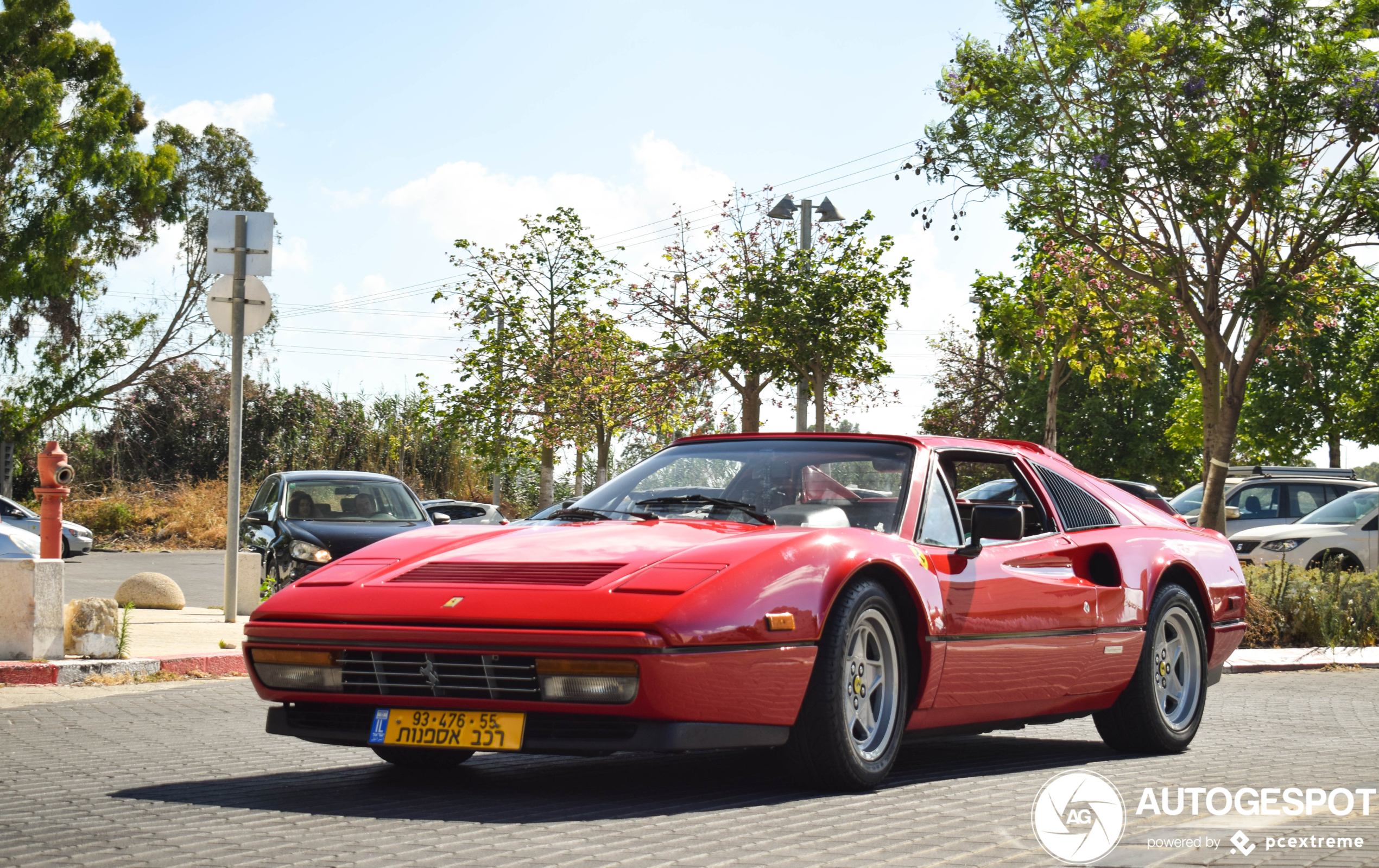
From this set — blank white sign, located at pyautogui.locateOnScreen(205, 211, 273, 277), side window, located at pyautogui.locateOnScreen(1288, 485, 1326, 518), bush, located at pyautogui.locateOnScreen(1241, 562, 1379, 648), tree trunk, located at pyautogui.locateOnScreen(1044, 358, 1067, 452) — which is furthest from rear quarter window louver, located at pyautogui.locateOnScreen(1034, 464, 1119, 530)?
tree trunk, located at pyautogui.locateOnScreen(1044, 358, 1067, 452)

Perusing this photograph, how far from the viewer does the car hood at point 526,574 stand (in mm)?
4941

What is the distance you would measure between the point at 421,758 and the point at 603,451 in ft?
81.4

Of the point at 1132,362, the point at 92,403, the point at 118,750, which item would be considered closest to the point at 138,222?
the point at 92,403

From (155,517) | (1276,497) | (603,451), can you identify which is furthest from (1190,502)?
(155,517)

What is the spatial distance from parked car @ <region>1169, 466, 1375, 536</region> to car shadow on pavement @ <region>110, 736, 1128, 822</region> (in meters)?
17.3

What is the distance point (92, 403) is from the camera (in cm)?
3738

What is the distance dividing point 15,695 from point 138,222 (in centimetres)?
3054

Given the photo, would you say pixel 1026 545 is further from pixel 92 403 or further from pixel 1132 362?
pixel 92 403

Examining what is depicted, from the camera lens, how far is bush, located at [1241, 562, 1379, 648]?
15.5 m

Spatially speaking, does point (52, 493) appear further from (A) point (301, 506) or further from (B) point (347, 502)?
(B) point (347, 502)

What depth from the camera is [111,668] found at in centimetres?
1027

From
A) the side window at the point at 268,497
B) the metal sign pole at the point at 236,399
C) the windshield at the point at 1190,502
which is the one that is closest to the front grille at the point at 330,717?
the metal sign pole at the point at 236,399

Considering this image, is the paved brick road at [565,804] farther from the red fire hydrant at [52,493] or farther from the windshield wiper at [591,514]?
the red fire hydrant at [52,493]

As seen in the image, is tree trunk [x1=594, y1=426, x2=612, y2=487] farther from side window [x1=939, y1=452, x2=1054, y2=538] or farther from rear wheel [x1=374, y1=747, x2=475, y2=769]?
rear wheel [x1=374, y1=747, x2=475, y2=769]
